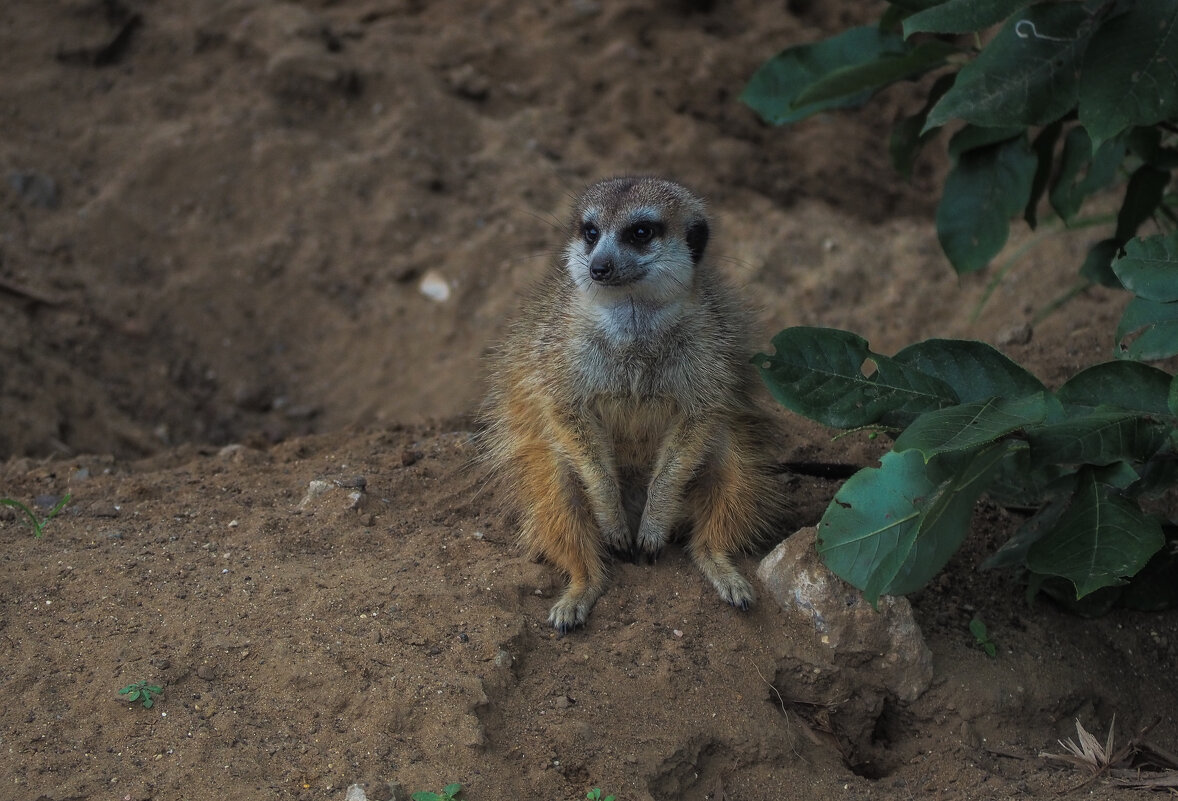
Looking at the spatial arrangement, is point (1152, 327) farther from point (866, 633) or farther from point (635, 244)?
point (635, 244)

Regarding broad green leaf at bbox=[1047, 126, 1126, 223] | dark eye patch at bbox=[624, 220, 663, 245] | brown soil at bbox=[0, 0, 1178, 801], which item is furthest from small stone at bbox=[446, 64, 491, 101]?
broad green leaf at bbox=[1047, 126, 1126, 223]

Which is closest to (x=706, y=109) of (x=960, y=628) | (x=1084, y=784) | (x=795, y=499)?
(x=795, y=499)

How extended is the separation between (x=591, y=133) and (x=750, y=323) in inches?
128

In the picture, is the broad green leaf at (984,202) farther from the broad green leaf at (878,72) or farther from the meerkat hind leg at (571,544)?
the meerkat hind leg at (571,544)

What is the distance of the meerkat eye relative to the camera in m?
3.70

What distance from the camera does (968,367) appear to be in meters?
2.96

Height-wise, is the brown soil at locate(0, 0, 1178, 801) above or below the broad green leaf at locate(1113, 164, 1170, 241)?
below

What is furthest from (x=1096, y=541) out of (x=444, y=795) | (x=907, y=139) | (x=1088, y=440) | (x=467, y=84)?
(x=467, y=84)

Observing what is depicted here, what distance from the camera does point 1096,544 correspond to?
2727 mm

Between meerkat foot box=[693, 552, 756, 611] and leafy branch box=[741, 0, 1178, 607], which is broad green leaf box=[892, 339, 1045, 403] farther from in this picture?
meerkat foot box=[693, 552, 756, 611]

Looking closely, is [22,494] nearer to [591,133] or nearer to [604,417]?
[604,417]

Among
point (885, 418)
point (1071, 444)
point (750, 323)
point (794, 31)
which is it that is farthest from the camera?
point (794, 31)

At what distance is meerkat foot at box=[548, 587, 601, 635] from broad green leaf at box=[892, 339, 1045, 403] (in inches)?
42.2

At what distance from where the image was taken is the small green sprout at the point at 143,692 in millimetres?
2613
